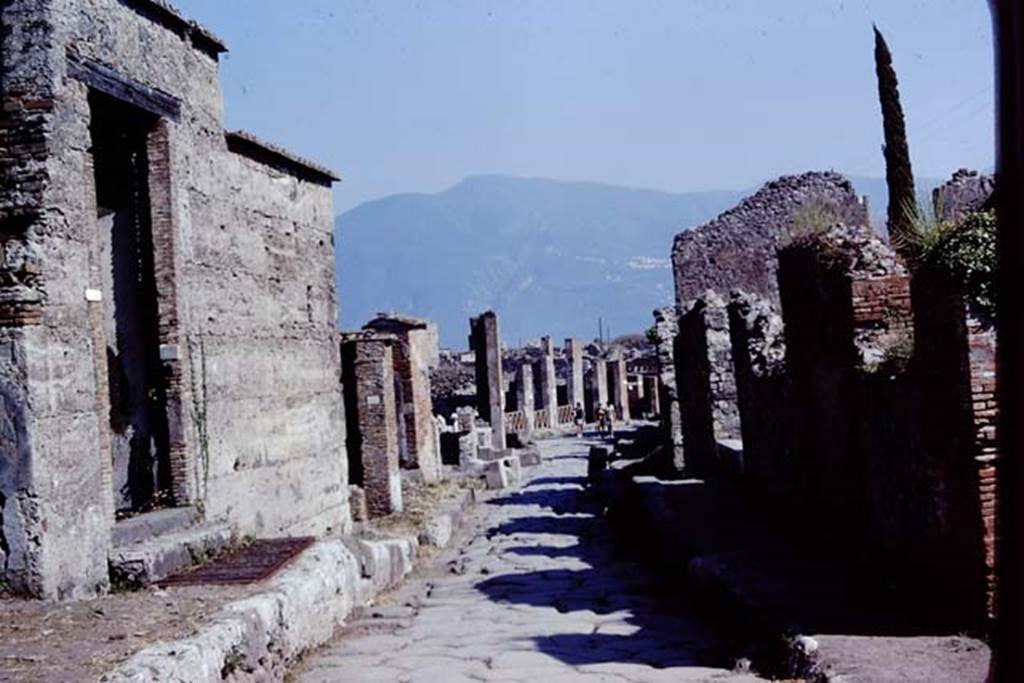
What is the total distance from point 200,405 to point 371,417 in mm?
5559

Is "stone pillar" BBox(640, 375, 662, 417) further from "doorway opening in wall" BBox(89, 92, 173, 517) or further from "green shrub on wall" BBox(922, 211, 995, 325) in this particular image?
"green shrub on wall" BBox(922, 211, 995, 325)

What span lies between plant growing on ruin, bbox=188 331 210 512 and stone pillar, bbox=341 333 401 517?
533 cm

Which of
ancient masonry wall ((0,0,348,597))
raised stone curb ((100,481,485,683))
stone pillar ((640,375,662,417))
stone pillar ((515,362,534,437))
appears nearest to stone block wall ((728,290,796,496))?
raised stone curb ((100,481,485,683))

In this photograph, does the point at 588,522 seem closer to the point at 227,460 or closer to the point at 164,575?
the point at 227,460

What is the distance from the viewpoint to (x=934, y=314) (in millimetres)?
5910

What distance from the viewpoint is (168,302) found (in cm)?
902

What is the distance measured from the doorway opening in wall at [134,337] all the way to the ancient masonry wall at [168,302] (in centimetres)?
9

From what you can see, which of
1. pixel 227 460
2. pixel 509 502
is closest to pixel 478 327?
pixel 509 502

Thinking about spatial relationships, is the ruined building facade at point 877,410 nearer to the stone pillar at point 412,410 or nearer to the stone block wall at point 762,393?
the stone block wall at point 762,393

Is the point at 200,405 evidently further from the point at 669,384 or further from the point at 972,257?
the point at 669,384

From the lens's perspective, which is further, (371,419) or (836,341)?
(371,419)

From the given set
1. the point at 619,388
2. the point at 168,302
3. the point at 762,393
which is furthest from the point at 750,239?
the point at 619,388

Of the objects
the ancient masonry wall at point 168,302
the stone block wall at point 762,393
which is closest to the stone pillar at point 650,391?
the stone block wall at point 762,393

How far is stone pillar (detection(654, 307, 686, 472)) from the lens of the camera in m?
18.5
